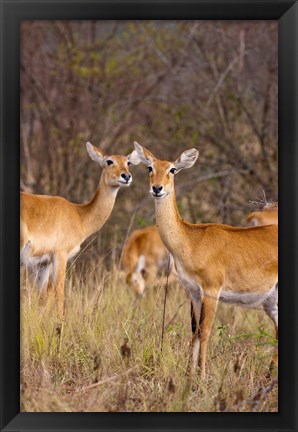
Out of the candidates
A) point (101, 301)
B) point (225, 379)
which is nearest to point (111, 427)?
point (225, 379)

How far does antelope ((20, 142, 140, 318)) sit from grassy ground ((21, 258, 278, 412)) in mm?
1354

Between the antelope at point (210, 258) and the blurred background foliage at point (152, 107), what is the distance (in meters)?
4.60

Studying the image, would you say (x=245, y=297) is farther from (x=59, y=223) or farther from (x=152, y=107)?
(x=152, y=107)

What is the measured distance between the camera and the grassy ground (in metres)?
4.95

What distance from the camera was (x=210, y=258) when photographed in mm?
6266

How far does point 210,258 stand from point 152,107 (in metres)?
6.89

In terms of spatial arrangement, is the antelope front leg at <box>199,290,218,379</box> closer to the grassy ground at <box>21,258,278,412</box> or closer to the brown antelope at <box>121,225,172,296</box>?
the grassy ground at <box>21,258,278,412</box>

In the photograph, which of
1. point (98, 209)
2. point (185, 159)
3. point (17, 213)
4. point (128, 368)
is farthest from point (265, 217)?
point (17, 213)

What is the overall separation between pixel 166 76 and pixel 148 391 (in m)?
8.12

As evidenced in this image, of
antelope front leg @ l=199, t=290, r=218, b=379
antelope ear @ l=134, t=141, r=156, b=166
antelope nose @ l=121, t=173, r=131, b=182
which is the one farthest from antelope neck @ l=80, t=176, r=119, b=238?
antelope front leg @ l=199, t=290, r=218, b=379
